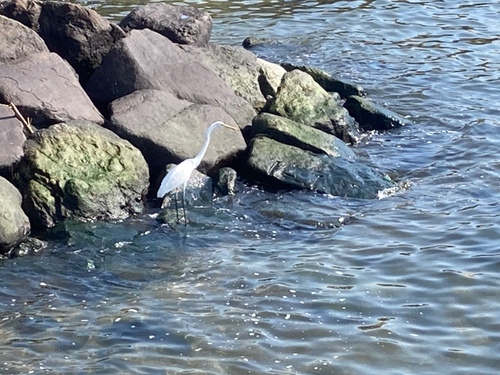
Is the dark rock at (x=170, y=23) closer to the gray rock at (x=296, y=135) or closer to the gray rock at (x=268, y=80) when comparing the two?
the gray rock at (x=268, y=80)

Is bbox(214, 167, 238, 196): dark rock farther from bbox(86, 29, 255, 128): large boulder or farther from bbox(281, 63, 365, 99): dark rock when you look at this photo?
bbox(281, 63, 365, 99): dark rock

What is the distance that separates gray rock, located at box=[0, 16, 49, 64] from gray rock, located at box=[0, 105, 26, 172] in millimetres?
958

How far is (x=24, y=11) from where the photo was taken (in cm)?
994

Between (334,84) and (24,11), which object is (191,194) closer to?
(24,11)

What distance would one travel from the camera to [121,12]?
55.6 feet

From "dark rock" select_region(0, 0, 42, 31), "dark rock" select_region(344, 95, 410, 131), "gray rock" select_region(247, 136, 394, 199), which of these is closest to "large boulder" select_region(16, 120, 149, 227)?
"gray rock" select_region(247, 136, 394, 199)

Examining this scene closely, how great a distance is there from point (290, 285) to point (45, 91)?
145 inches

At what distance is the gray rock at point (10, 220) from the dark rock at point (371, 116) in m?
5.42

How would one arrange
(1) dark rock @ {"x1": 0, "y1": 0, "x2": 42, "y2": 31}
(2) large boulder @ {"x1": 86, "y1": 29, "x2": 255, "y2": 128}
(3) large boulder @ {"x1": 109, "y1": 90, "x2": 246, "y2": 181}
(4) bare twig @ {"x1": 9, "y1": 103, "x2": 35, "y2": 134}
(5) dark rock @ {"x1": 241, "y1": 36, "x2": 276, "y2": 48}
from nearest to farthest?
(4) bare twig @ {"x1": 9, "y1": 103, "x2": 35, "y2": 134} → (3) large boulder @ {"x1": 109, "y1": 90, "x2": 246, "y2": 181} → (2) large boulder @ {"x1": 86, "y1": 29, "x2": 255, "y2": 128} → (1) dark rock @ {"x1": 0, "y1": 0, "x2": 42, "y2": 31} → (5) dark rock @ {"x1": 241, "y1": 36, "x2": 276, "y2": 48}

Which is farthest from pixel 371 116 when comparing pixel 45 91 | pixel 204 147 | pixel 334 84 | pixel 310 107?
pixel 45 91

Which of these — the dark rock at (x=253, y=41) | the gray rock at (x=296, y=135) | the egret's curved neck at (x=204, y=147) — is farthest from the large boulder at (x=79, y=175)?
the dark rock at (x=253, y=41)

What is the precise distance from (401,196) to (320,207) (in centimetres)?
98

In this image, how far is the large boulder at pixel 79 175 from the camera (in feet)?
25.9

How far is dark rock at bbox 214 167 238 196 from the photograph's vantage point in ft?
29.0
